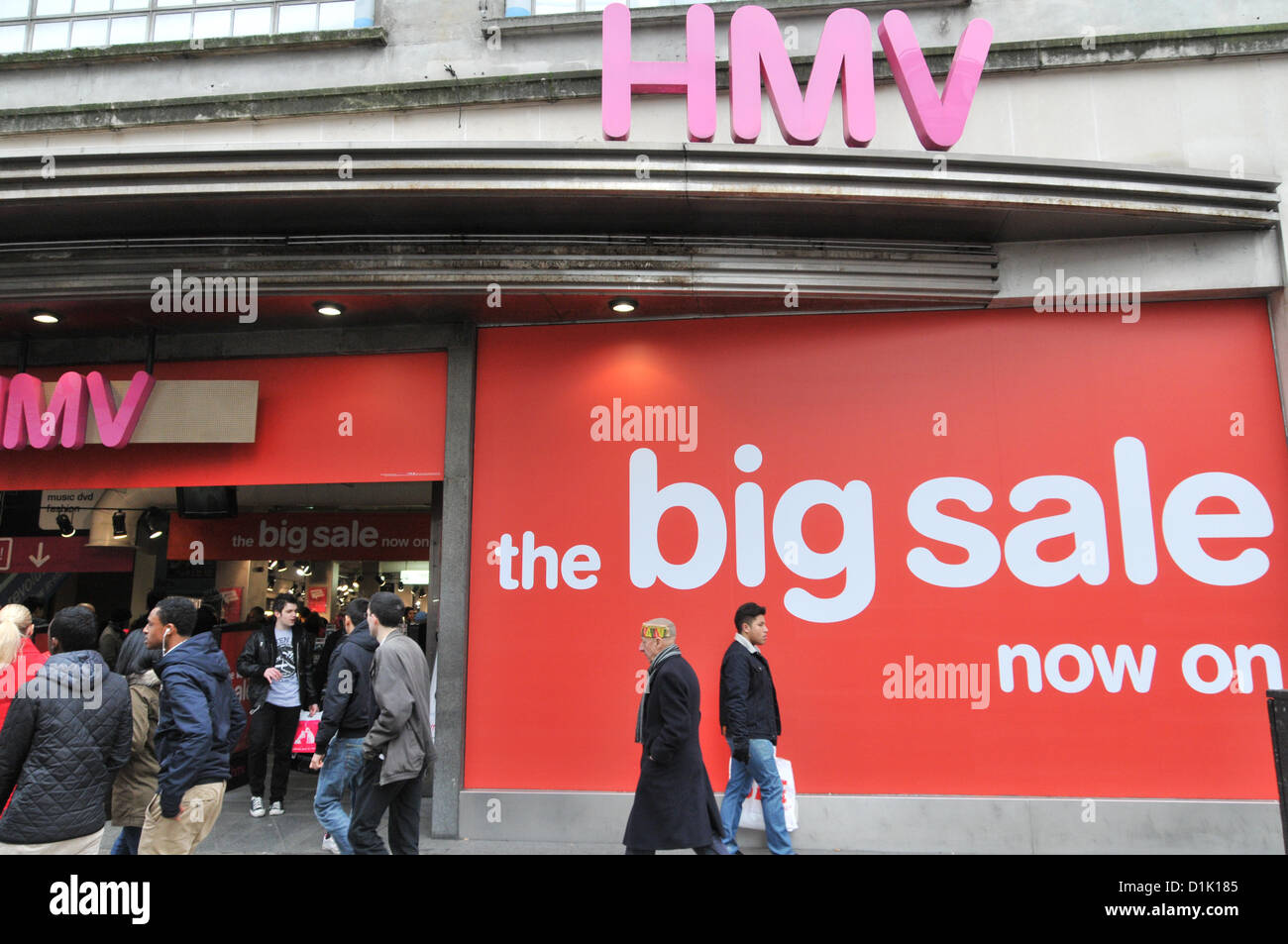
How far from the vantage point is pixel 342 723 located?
579 centimetres

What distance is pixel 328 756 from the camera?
5832 mm

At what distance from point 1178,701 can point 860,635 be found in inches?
106

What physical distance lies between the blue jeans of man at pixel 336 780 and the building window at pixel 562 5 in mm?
7083

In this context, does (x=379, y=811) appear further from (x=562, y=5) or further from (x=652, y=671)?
(x=562, y=5)

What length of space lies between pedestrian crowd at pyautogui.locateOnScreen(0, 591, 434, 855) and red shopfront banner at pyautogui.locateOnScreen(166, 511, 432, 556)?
501cm

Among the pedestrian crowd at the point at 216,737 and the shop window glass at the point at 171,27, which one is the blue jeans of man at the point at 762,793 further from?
the shop window glass at the point at 171,27

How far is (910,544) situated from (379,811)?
4.88 meters

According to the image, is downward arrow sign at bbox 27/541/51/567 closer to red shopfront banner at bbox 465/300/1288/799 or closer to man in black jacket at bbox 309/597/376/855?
red shopfront banner at bbox 465/300/1288/799

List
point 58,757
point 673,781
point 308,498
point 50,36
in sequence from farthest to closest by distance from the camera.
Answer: point 308,498
point 50,36
point 673,781
point 58,757

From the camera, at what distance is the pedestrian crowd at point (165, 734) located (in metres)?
4.02

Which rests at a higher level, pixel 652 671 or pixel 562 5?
pixel 562 5
